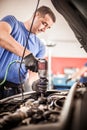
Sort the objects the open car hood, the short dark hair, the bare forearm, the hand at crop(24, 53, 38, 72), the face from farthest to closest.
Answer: the short dark hair
the face
the bare forearm
the hand at crop(24, 53, 38, 72)
the open car hood

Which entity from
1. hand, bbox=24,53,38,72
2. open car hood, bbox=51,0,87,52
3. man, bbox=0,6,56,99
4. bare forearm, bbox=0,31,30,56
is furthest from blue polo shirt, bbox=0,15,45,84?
open car hood, bbox=51,0,87,52

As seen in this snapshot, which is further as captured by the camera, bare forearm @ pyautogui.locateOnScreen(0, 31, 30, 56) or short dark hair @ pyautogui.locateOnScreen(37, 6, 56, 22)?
short dark hair @ pyautogui.locateOnScreen(37, 6, 56, 22)

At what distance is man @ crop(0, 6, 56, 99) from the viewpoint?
240 centimetres

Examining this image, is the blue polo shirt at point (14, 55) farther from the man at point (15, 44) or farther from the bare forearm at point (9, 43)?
the bare forearm at point (9, 43)

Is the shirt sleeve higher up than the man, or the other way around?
the shirt sleeve

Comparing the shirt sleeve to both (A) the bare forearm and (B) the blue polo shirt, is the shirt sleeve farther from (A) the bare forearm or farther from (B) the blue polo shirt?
(A) the bare forearm

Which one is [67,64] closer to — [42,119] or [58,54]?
[58,54]

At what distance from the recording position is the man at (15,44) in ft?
7.89

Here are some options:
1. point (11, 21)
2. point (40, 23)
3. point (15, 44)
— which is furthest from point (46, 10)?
point (15, 44)

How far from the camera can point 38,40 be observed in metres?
3.17

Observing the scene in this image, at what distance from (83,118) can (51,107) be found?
1.49ft

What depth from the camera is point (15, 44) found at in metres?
2.39

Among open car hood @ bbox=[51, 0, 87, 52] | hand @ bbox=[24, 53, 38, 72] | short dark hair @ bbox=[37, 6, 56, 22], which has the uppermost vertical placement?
short dark hair @ bbox=[37, 6, 56, 22]

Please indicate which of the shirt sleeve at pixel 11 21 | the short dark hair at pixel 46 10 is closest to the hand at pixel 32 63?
the shirt sleeve at pixel 11 21
